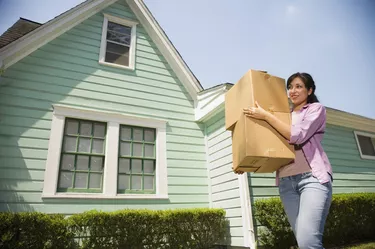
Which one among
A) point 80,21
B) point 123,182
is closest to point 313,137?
point 123,182

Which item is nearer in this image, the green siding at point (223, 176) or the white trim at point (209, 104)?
the green siding at point (223, 176)

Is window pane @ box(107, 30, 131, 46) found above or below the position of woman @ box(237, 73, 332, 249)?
above

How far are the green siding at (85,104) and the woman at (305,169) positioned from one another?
448 cm

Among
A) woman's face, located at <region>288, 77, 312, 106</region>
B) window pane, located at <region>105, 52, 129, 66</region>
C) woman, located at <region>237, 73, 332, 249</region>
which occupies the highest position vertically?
window pane, located at <region>105, 52, 129, 66</region>

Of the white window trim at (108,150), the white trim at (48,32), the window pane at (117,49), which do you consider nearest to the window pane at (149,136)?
the white window trim at (108,150)

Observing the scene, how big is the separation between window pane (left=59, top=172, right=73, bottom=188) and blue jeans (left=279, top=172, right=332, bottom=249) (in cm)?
487

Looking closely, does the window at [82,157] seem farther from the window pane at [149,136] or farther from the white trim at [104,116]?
the window pane at [149,136]

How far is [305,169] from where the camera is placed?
79.6 inches

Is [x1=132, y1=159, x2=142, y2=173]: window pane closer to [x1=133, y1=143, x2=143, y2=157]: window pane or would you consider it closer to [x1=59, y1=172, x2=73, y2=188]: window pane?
[x1=133, y1=143, x2=143, y2=157]: window pane

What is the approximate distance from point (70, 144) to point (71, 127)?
16.8 inches

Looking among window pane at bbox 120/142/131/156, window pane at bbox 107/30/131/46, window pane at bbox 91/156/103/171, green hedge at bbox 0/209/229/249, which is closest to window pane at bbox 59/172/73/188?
window pane at bbox 91/156/103/171

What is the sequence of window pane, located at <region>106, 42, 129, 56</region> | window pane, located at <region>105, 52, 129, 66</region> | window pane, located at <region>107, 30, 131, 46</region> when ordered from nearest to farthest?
window pane, located at <region>105, 52, 129, 66</region> < window pane, located at <region>106, 42, 129, 56</region> < window pane, located at <region>107, 30, 131, 46</region>

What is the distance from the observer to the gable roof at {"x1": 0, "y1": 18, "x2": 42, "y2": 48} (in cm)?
588

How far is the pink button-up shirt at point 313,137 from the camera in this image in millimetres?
1943
